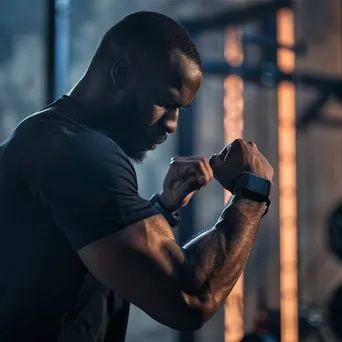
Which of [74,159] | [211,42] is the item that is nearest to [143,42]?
[74,159]

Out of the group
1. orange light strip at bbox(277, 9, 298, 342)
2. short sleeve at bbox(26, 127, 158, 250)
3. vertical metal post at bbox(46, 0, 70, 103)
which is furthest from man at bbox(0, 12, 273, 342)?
orange light strip at bbox(277, 9, 298, 342)

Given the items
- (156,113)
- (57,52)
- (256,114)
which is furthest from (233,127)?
(156,113)

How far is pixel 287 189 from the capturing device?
374 centimetres

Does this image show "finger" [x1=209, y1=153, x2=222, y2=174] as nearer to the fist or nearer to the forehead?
the fist

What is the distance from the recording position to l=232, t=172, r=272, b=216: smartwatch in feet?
3.46

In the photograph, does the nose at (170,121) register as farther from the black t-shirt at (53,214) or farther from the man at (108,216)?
the black t-shirt at (53,214)

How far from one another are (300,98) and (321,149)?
0.52 m

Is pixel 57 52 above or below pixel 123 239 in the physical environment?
above

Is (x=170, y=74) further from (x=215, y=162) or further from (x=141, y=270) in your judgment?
(x=141, y=270)

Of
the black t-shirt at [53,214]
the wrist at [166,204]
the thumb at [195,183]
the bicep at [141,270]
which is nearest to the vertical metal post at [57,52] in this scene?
the wrist at [166,204]

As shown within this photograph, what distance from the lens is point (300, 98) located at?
593cm

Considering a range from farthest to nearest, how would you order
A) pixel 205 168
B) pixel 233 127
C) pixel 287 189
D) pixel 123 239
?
pixel 233 127 < pixel 287 189 < pixel 205 168 < pixel 123 239

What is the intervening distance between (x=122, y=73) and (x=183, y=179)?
1.04 feet

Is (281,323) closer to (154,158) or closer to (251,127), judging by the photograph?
(154,158)
